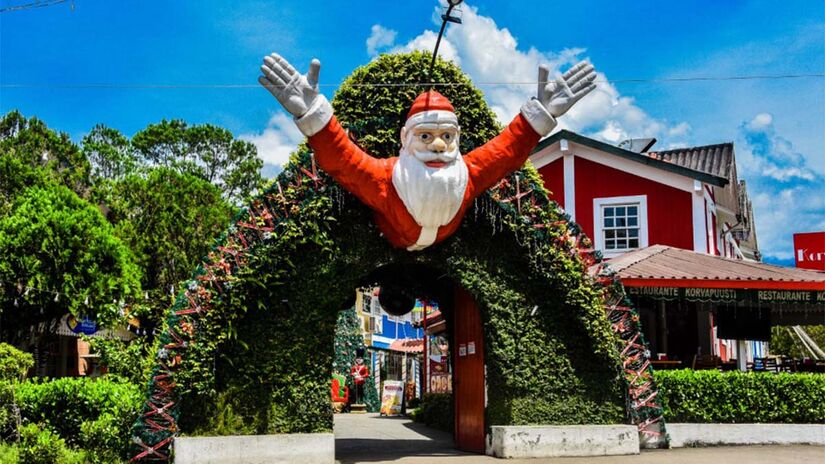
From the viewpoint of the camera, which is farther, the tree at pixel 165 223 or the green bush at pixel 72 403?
the tree at pixel 165 223

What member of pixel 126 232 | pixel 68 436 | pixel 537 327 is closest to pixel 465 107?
pixel 537 327

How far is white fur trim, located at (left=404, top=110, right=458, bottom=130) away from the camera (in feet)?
31.3

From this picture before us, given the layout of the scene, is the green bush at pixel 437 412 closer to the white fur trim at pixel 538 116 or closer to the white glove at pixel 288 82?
the white fur trim at pixel 538 116

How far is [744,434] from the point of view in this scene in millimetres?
12102

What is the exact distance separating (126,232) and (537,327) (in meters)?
16.8

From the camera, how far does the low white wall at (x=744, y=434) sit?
11.7 metres

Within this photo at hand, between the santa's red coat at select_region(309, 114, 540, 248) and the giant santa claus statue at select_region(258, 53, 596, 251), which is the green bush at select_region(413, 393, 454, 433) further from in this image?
the giant santa claus statue at select_region(258, 53, 596, 251)

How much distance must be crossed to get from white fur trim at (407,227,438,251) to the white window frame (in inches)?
378

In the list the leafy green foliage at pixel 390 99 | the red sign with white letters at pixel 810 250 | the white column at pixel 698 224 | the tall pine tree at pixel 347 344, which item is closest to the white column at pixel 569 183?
the white column at pixel 698 224

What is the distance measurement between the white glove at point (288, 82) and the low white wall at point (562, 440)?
16.7 ft

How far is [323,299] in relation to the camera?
397 inches

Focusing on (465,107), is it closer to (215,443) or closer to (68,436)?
(215,443)

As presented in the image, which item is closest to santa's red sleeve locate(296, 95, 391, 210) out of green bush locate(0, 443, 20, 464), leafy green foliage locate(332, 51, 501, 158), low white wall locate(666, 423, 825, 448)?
leafy green foliage locate(332, 51, 501, 158)

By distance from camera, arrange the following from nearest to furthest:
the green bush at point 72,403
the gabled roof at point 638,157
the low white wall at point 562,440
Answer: the green bush at point 72,403 → the low white wall at point 562,440 → the gabled roof at point 638,157
